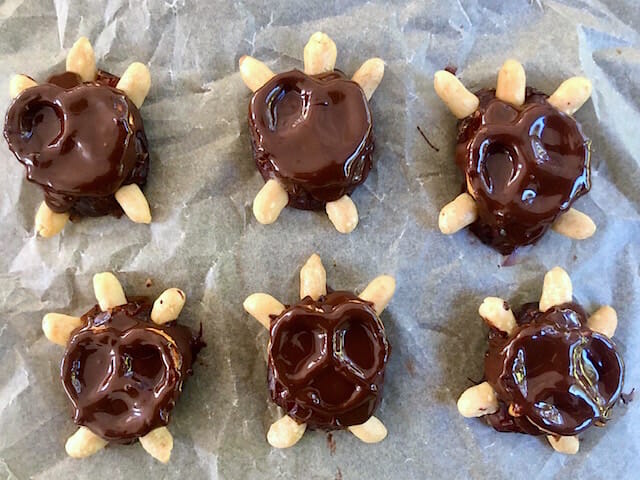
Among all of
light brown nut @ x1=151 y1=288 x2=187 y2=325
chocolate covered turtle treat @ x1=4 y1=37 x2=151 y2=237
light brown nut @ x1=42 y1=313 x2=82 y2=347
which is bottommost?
light brown nut @ x1=42 y1=313 x2=82 y2=347

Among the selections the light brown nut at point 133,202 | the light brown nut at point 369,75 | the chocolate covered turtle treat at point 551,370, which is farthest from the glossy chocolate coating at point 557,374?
the light brown nut at point 133,202

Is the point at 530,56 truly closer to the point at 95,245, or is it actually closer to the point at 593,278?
the point at 593,278

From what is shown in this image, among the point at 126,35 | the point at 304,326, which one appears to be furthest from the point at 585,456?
the point at 126,35

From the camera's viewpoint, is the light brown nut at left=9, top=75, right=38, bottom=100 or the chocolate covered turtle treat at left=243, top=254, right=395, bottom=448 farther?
the light brown nut at left=9, top=75, right=38, bottom=100

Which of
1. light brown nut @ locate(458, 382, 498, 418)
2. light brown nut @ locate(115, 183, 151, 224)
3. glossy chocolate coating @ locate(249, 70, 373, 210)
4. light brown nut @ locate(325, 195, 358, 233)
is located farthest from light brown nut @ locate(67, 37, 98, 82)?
light brown nut @ locate(458, 382, 498, 418)

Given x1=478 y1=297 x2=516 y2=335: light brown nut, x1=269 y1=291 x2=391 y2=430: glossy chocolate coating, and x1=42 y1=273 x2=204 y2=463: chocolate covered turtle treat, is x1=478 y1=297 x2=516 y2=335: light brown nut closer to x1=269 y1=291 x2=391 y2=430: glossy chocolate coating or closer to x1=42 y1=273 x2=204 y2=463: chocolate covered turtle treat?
x1=269 y1=291 x2=391 y2=430: glossy chocolate coating

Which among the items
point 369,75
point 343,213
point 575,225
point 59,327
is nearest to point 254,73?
point 369,75
